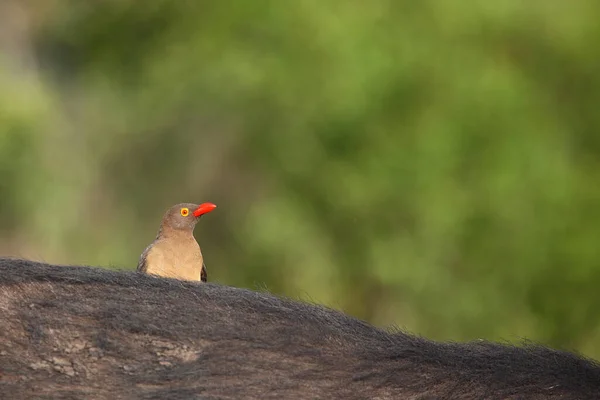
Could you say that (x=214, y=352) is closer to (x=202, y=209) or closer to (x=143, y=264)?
(x=143, y=264)

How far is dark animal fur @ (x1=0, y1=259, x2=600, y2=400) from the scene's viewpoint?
386 centimetres

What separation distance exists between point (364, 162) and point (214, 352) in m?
13.7

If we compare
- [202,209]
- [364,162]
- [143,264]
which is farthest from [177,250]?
[364,162]

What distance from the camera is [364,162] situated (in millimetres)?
17516

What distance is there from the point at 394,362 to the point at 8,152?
48.4 ft

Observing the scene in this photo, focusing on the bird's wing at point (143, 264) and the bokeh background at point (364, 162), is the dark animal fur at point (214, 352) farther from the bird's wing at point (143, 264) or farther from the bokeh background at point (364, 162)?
the bokeh background at point (364, 162)

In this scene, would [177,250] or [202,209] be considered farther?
[202,209]

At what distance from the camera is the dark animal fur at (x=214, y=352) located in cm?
386

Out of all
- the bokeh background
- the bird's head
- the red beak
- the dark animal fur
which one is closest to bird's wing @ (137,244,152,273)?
the bird's head

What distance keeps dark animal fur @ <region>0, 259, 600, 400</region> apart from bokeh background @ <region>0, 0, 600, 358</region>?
39.0ft

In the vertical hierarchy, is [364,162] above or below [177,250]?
above

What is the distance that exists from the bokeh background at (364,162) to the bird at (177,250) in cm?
999

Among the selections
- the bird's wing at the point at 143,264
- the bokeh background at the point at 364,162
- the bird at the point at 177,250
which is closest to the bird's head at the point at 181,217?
the bird at the point at 177,250

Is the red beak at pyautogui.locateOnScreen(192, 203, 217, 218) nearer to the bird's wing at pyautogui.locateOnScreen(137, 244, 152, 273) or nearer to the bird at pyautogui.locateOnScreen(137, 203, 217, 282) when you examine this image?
the bird at pyautogui.locateOnScreen(137, 203, 217, 282)
